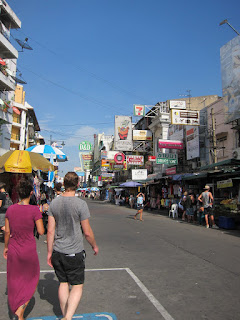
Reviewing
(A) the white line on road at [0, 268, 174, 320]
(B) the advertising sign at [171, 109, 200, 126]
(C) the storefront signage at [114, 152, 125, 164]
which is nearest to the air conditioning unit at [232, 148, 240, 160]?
(B) the advertising sign at [171, 109, 200, 126]

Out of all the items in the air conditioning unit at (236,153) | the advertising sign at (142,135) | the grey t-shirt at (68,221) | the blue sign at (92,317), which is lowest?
the blue sign at (92,317)

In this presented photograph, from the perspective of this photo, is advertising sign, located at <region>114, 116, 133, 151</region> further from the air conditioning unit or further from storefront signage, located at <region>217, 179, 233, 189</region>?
storefront signage, located at <region>217, 179, 233, 189</region>

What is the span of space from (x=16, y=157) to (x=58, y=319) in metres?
5.41

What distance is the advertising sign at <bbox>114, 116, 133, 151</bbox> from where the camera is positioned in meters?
33.1

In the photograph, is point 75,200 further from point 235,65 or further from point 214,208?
point 235,65

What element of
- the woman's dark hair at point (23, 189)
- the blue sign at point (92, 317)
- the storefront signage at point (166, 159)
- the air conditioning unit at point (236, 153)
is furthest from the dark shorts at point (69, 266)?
the storefront signage at point (166, 159)

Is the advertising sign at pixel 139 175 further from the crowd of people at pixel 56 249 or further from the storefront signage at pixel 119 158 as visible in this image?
the crowd of people at pixel 56 249

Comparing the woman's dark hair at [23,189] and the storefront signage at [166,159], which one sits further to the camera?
the storefront signage at [166,159]

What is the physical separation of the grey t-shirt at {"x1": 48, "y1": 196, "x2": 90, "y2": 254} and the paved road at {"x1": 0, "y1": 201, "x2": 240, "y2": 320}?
3.34 ft

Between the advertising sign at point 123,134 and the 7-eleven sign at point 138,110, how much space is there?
1.81 m

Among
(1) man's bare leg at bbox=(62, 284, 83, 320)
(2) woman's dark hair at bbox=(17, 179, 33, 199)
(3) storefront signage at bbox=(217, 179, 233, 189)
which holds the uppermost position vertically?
(3) storefront signage at bbox=(217, 179, 233, 189)

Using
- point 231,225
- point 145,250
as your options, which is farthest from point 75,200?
point 231,225

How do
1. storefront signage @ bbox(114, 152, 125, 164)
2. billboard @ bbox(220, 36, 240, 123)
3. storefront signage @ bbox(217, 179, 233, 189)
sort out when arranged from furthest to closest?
storefront signage @ bbox(114, 152, 125, 164), billboard @ bbox(220, 36, 240, 123), storefront signage @ bbox(217, 179, 233, 189)

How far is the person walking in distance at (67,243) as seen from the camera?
3.21 m
